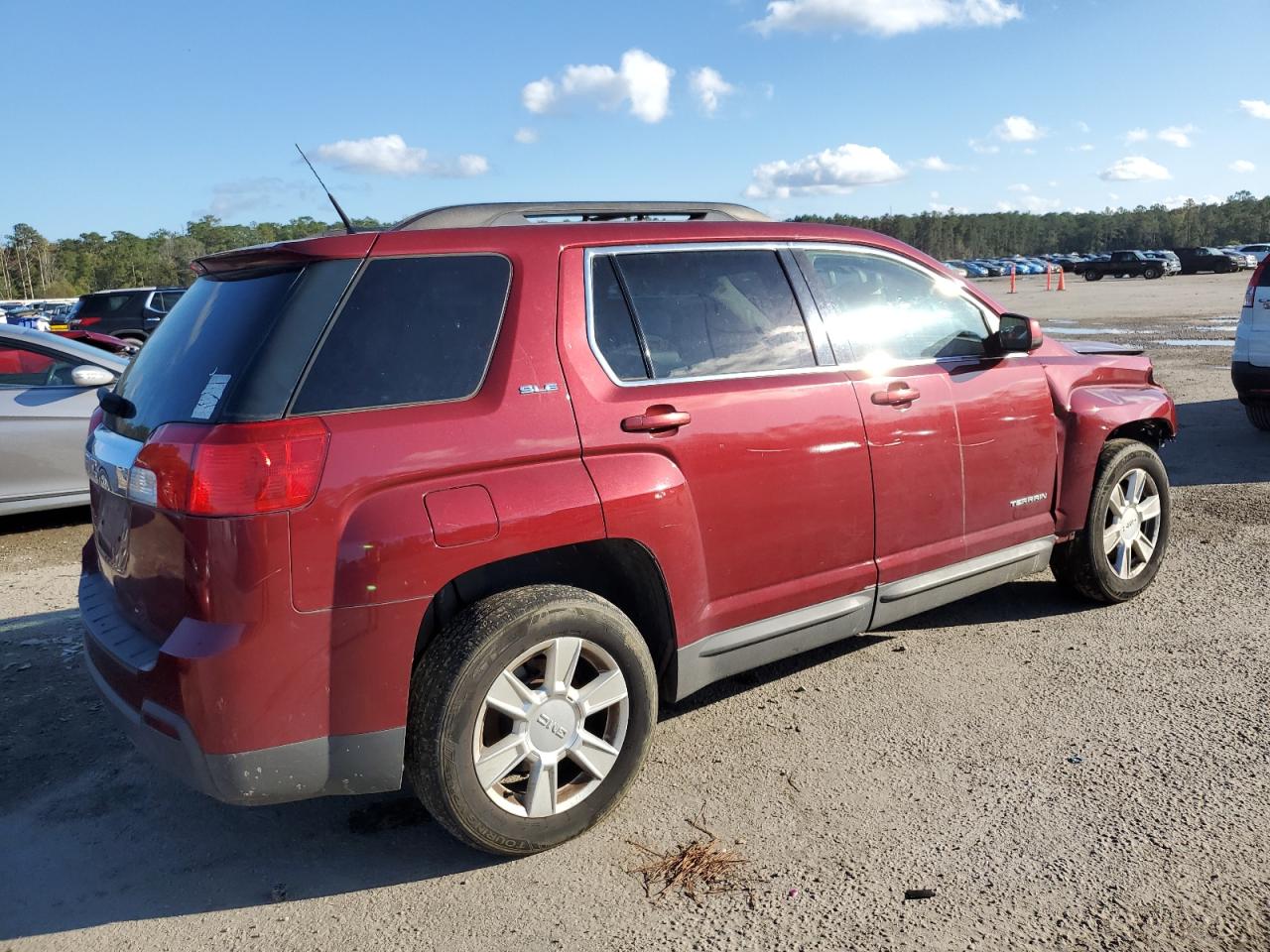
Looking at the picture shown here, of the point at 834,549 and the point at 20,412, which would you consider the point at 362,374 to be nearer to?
the point at 834,549

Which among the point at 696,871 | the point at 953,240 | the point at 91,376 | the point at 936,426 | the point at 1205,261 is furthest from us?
the point at 953,240

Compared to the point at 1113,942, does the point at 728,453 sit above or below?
above

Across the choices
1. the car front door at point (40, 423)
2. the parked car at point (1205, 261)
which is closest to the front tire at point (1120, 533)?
the car front door at point (40, 423)

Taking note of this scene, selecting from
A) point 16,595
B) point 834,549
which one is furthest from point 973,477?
point 16,595

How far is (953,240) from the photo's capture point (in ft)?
541

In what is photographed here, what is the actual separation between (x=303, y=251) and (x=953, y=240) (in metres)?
175

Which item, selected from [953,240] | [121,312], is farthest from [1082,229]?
[121,312]

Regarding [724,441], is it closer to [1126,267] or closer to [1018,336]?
[1018,336]

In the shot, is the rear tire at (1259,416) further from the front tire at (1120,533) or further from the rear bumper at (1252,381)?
the front tire at (1120,533)

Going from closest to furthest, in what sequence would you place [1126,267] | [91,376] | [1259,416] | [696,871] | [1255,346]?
1. [696,871]
2. [91,376]
3. [1255,346]
4. [1259,416]
5. [1126,267]

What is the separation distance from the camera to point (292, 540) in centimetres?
260

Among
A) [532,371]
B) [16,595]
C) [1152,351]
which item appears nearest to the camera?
[532,371]

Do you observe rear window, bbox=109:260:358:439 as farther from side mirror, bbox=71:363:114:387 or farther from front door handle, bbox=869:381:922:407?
side mirror, bbox=71:363:114:387

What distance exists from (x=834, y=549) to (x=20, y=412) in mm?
6024
